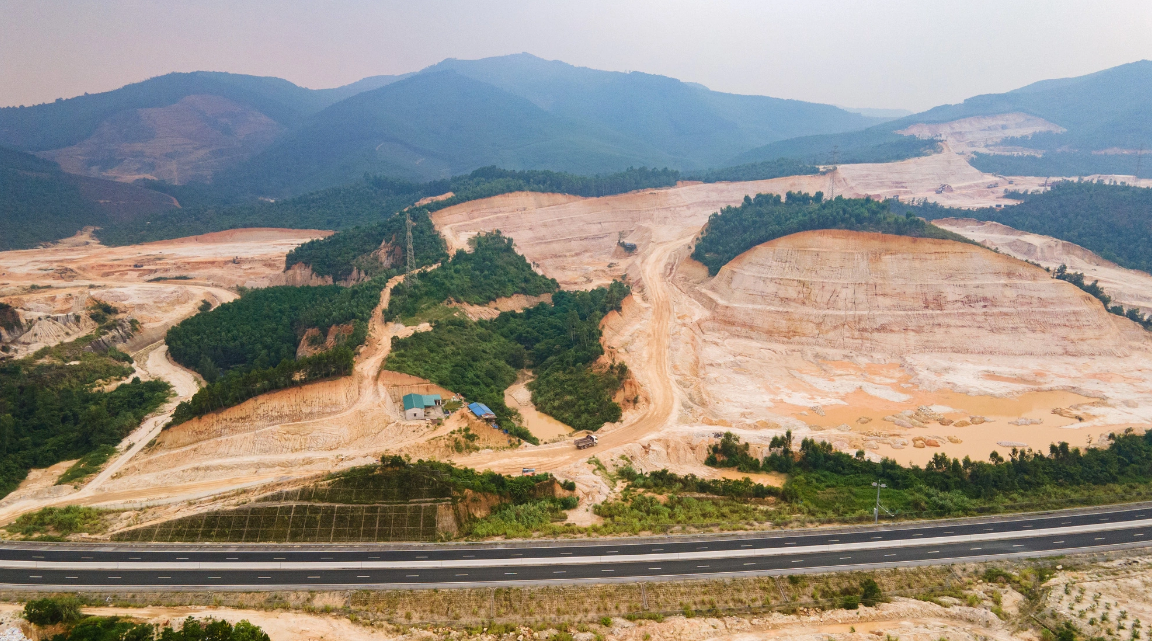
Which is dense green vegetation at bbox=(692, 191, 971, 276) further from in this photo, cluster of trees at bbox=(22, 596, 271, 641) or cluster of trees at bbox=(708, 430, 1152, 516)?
cluster of trees at bbox=(22, 596, 271, 641)

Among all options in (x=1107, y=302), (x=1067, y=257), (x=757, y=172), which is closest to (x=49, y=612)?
(x=1107, y=302)

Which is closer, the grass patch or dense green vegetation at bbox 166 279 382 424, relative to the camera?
the grass patch

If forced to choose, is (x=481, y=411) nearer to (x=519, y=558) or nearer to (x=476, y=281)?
(x=519, y=558)

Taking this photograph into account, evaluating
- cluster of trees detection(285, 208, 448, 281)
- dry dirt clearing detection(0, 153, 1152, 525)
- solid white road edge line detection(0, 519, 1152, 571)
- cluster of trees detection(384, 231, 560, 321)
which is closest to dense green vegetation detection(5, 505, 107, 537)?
dry dirt clearing detection(0, 153, 1152, 525)

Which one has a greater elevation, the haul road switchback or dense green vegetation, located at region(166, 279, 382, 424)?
dense green vegetation, located at region(166, 279, 382, 424)

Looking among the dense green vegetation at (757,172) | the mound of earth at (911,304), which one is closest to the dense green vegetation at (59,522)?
the mound of earth at (911,304)

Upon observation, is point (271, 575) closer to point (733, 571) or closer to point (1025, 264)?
point (733, 571)

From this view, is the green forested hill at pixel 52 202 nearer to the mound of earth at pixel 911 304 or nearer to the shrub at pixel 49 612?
the shrub at pixel 49 612

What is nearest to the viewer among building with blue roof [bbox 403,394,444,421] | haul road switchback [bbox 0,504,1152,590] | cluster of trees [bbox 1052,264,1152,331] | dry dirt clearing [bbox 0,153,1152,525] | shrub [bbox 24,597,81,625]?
shrub [bbox 24,597,81,625]
